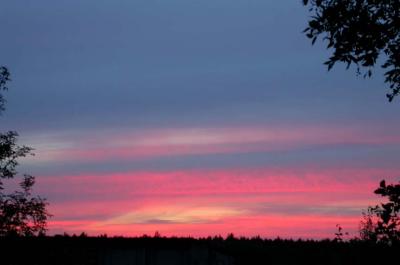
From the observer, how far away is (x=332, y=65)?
41.6 ft

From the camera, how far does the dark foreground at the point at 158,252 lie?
2661 cm

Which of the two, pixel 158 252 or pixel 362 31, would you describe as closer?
pixel 362 31

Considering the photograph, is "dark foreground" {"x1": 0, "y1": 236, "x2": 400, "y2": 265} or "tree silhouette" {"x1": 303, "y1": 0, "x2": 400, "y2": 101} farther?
"dark foreground" {"x1": 0, "y1": 236, "x2": 400, "y2": 265}

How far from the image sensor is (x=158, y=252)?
28.8 m

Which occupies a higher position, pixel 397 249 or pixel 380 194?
pixel 380 194

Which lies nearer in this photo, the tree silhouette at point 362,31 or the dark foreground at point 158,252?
the tree silhouette at point 362,31

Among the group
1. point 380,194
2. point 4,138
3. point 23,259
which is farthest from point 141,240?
point 380,194

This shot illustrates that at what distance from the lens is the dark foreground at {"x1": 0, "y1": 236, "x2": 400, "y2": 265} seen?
26609 mm

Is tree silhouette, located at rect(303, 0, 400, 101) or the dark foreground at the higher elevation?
tree silhouette, located at rect(303, 0, 400, 101)

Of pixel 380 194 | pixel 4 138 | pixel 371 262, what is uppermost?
pixel 4 138

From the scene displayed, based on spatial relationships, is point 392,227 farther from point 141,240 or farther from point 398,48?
point 141,240

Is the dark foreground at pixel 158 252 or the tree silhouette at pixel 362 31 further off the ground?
the tree silhouette at pixel 362 31

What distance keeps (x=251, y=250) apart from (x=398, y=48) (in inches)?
845

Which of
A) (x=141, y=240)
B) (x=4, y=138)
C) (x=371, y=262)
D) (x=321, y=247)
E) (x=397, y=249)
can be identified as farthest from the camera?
(x=321, y=247)
